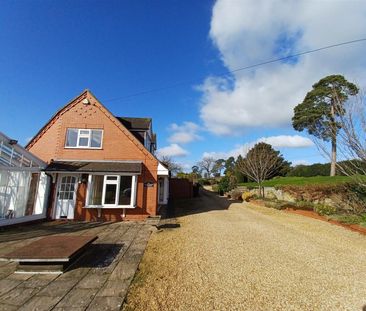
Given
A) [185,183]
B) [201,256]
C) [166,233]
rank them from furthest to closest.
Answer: [185,183], [166,233], [201,256]

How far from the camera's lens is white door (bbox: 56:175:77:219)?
12.4 meters

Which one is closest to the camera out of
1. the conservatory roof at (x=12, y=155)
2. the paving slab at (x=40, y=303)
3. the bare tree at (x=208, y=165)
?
the paving slab at (x=40, y=303)

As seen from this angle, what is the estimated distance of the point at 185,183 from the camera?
27.5 meters

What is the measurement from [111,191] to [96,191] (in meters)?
0.90

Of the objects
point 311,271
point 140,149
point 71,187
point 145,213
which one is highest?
point 140,149

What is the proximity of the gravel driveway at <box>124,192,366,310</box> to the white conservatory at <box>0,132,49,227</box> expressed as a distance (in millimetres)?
6774

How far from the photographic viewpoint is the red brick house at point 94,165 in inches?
487

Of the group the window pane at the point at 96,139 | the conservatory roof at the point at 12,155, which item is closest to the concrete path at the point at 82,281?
the conservatory roof at the point at 12,155

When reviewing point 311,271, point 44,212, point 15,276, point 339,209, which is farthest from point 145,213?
point 339,209

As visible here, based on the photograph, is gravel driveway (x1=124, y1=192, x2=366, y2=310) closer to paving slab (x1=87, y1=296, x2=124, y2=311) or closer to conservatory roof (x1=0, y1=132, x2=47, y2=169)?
paving slab (x1=87, y1=296, x2=124, y2=311)

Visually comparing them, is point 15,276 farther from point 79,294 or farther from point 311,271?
point 311,271

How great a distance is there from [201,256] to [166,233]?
3.01m

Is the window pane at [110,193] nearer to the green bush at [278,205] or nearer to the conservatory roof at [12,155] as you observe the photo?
the conservatory roof at [12,155]

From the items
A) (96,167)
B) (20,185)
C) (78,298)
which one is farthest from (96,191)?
(78,298)
